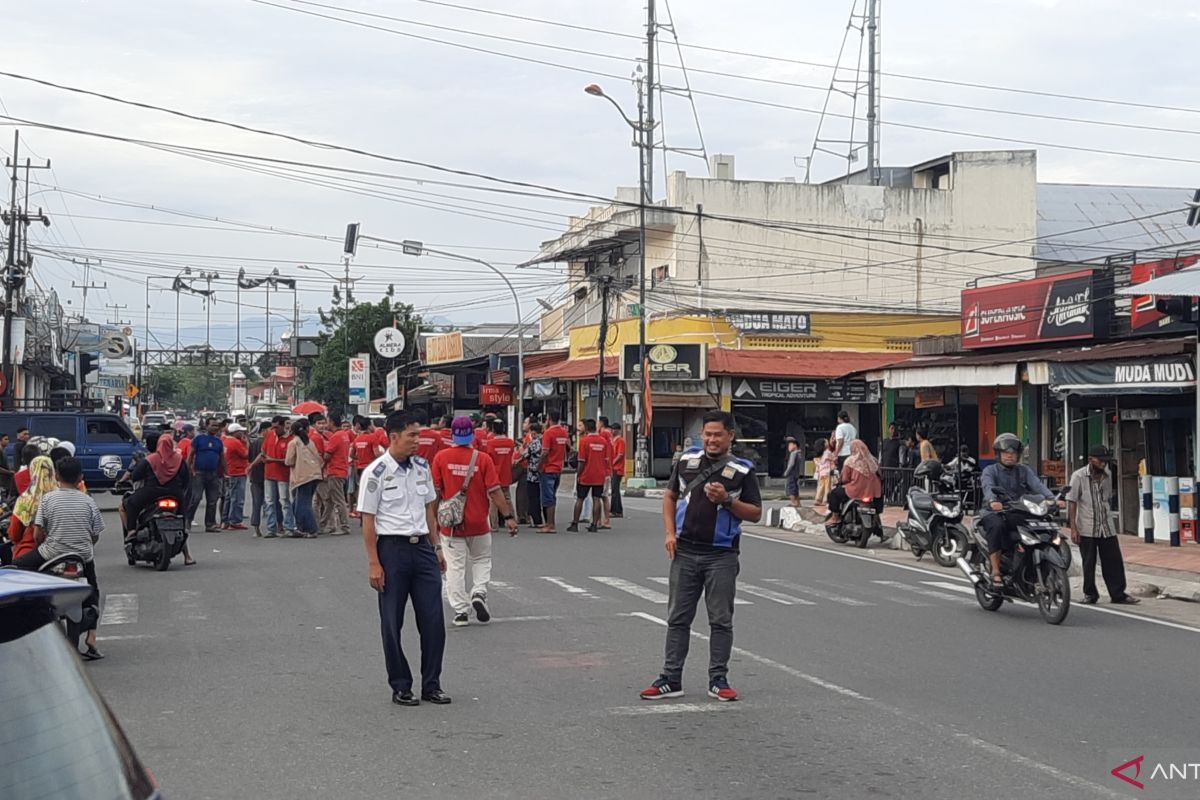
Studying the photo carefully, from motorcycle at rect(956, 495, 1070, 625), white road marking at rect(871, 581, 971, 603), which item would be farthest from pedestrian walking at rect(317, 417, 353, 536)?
motorcycle at rect(956, 495, 1070, 625)

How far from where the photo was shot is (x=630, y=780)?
266 inches

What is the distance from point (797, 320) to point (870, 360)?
8.36 feet

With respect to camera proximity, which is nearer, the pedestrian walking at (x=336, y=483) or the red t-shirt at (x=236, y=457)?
the pedestrian walking at (x=336, y=483)

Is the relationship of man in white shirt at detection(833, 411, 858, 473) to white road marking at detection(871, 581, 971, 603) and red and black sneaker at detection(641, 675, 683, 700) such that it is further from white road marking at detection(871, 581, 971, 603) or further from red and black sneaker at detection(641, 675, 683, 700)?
red and black sneaker at detection(641, 675, 683, 700)

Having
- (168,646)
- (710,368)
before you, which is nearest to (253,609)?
(168,646)

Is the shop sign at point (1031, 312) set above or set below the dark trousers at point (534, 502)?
above

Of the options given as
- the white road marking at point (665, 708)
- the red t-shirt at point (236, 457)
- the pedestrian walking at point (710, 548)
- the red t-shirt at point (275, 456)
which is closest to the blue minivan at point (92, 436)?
the red t-shirt at point (236, 457)

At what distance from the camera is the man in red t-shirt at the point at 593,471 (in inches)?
852

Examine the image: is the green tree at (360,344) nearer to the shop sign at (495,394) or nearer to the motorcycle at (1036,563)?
the shop sign at (495,394)

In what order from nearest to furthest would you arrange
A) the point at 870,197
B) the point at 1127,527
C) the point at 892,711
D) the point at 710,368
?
the point at 892,711 → the point at 1127,527 → the point at 710,368 → the point at 870,197

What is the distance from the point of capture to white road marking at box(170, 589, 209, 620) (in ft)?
41.4

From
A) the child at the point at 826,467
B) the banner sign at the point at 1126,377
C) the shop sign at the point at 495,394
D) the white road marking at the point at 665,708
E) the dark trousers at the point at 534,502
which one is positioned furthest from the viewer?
the shop sign at the point at 495,394

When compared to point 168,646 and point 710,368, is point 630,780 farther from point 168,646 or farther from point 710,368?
point 710,368

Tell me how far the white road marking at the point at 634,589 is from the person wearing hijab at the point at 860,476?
6056 mm
